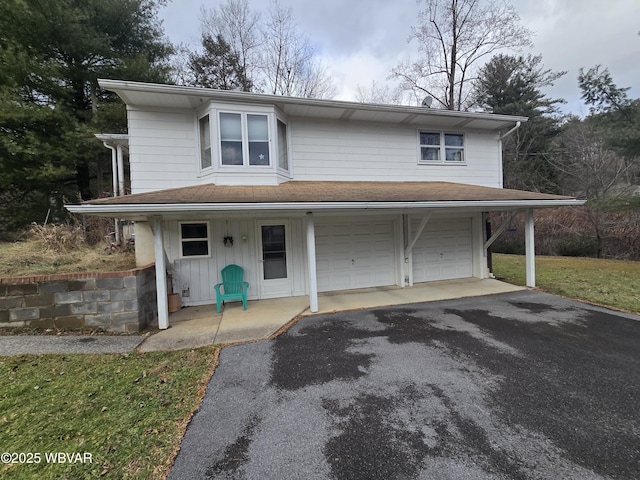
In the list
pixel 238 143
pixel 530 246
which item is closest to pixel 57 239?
pixel 238 143

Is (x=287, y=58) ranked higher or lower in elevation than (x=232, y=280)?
higher

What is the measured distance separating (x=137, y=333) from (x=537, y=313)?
24.9 feet

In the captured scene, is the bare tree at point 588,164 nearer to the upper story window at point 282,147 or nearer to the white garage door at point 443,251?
the white garage door at point 443,251

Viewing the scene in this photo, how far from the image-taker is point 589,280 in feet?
27.0

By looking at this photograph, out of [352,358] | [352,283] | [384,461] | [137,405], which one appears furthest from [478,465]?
[352,283]

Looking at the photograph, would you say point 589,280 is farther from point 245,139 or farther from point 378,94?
point 378,94

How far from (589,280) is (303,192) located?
8707 millimetres

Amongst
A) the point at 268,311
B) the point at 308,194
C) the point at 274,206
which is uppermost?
the point at 308,194

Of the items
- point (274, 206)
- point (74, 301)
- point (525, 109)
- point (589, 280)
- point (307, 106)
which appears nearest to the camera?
point (74, 301)

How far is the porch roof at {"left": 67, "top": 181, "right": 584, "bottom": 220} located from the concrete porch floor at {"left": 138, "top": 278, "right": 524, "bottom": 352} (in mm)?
2124

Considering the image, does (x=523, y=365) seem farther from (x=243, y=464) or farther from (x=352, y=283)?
(x=352, y=283)

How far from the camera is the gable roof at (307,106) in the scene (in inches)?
235

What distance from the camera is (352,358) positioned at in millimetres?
3953

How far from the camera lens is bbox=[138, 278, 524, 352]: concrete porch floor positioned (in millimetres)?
4738
